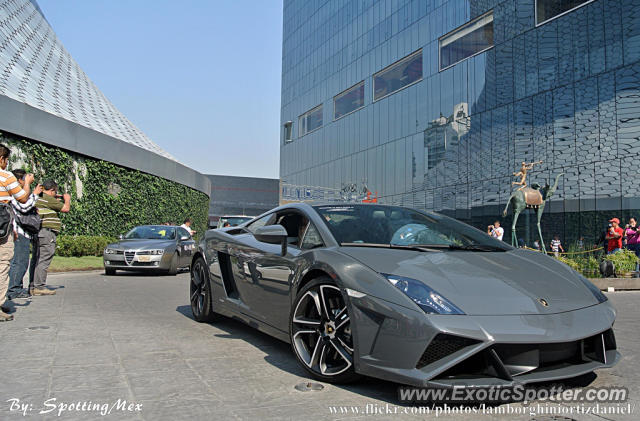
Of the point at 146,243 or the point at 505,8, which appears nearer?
the point at 146,243

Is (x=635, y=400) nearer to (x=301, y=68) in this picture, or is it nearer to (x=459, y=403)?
(x=459, y=403)

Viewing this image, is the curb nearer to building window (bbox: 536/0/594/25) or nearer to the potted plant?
the potted plant

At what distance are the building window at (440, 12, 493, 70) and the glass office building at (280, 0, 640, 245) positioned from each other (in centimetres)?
7

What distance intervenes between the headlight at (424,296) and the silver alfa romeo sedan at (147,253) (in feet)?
34.7

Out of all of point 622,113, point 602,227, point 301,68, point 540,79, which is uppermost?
point 301,68

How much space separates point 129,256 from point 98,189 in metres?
8.86

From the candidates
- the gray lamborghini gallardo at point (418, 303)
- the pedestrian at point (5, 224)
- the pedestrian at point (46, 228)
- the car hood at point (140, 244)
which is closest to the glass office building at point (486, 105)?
the car hood at point (140, 244)

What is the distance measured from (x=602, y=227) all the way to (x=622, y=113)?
4.83 meters

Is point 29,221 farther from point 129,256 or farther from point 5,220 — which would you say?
point 129,256

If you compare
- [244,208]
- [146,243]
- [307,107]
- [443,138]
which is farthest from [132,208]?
[244,208]

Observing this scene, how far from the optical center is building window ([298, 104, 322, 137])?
5052 cm

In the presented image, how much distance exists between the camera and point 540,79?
85.3 ft

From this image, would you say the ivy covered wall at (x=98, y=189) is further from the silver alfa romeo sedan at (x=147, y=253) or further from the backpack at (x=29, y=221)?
the backpack at (x=29, y=221)

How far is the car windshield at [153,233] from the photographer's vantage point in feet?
45.1
